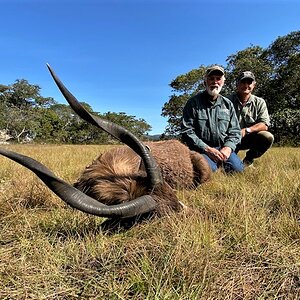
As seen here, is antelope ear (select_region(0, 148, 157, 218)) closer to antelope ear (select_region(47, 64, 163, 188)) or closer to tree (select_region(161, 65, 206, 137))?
antelope ear (select_region(47, 64, 163, 188))

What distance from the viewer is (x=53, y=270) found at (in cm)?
174

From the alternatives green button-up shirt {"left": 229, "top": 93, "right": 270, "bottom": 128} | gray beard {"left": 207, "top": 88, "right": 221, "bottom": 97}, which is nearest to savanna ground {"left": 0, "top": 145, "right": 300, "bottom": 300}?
gray beard {"left": 207, "top": 88, "right": 221, "bottom": 97}

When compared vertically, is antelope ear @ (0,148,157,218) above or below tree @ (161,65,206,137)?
below

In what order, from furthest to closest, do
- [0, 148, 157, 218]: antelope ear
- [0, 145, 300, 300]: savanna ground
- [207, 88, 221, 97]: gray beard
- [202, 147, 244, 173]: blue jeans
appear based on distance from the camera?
[207, 88, 221, 97]: gray beard
[202, 147, 244, 173]: blue jeans
[0, 148, 157, 218]: antelope ear
[0, 145, 300, 300]: savanna ground

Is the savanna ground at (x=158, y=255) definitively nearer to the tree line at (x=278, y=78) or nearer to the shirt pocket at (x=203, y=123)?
the shirt pocket at (x=203, y=123)

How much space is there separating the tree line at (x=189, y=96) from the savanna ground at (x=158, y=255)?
226 inches

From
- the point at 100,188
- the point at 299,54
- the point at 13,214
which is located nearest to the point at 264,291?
the point at 100,188

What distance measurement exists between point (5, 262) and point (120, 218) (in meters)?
0.76

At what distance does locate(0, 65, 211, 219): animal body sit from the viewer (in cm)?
202

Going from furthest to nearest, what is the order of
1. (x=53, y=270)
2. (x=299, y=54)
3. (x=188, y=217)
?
(x=299, y=54), (x=188, y=217), (x=53, y=270)

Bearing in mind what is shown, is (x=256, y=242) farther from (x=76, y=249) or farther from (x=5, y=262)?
(x=5, y=262)

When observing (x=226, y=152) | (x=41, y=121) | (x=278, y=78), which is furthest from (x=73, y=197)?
(x=41, y=121)

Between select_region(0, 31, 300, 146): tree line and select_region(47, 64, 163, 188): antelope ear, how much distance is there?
5381 millimetres

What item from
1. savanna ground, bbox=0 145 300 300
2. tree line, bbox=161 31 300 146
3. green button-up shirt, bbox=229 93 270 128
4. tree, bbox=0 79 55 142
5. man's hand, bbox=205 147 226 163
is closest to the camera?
savanna ground, bbox=0 145 300 300
